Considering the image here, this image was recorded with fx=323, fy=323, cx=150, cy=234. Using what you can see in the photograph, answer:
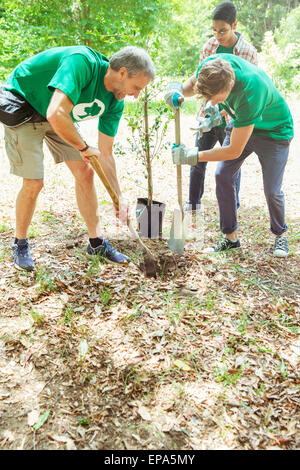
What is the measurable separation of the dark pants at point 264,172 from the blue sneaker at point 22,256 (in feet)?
5.62

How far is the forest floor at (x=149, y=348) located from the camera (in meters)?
1.57

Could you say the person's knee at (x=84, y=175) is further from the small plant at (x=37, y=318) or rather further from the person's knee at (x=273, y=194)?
the person's knee at (x=273, y=194)

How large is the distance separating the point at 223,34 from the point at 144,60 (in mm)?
1197

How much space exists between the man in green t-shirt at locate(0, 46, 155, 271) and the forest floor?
508 millimetres

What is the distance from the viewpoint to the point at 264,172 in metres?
2.81

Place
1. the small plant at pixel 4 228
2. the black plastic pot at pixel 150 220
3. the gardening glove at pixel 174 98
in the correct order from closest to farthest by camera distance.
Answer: the gardening glove at pixel 174 98
the black plastic pot at pixel 150 220
the small plant at pixel 4 228

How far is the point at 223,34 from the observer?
2777mm

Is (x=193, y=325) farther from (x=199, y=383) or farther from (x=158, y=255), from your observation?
(x=158, y=255)

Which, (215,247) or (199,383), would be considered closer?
(199,383)

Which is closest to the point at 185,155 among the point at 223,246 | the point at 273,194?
the point at 273,194

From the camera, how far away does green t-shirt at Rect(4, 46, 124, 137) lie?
74.3 inches

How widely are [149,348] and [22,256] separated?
133 cm

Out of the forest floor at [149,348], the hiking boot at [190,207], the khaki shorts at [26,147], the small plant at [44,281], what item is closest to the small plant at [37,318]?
the forest floor at [149,348]
